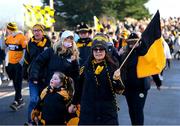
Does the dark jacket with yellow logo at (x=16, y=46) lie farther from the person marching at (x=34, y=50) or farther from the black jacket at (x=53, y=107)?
A: the black jacket at (x=53, y=107)

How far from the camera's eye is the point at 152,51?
818 cm

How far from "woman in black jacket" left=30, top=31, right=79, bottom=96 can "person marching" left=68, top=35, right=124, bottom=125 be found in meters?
1.60

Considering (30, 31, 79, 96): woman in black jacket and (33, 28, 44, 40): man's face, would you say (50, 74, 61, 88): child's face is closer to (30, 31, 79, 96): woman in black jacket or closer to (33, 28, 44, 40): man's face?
(30, 31, 79, 96): woman in black jacket

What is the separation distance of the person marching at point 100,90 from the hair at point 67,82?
1.11 m

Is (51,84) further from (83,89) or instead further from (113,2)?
(113,2)

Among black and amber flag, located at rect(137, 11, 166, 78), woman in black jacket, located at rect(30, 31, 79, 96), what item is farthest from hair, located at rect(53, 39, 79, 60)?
black and amber flag, located at rect(137, 11, 166, 78)

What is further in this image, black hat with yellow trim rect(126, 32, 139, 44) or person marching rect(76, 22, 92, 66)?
person marching rect(76, 22, 92, 66)

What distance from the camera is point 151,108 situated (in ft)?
40.3

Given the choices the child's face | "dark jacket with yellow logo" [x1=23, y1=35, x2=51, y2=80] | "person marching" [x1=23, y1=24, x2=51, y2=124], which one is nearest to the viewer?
the child's face

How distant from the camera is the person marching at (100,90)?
6.70 m

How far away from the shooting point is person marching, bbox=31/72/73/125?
25.4 ft

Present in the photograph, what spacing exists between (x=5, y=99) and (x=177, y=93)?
458cm

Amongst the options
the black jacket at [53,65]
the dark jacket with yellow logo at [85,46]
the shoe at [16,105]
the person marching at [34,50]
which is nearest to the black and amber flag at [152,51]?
the black jacket at [53,65]

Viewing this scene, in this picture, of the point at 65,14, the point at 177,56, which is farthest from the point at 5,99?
the point at 65,14
